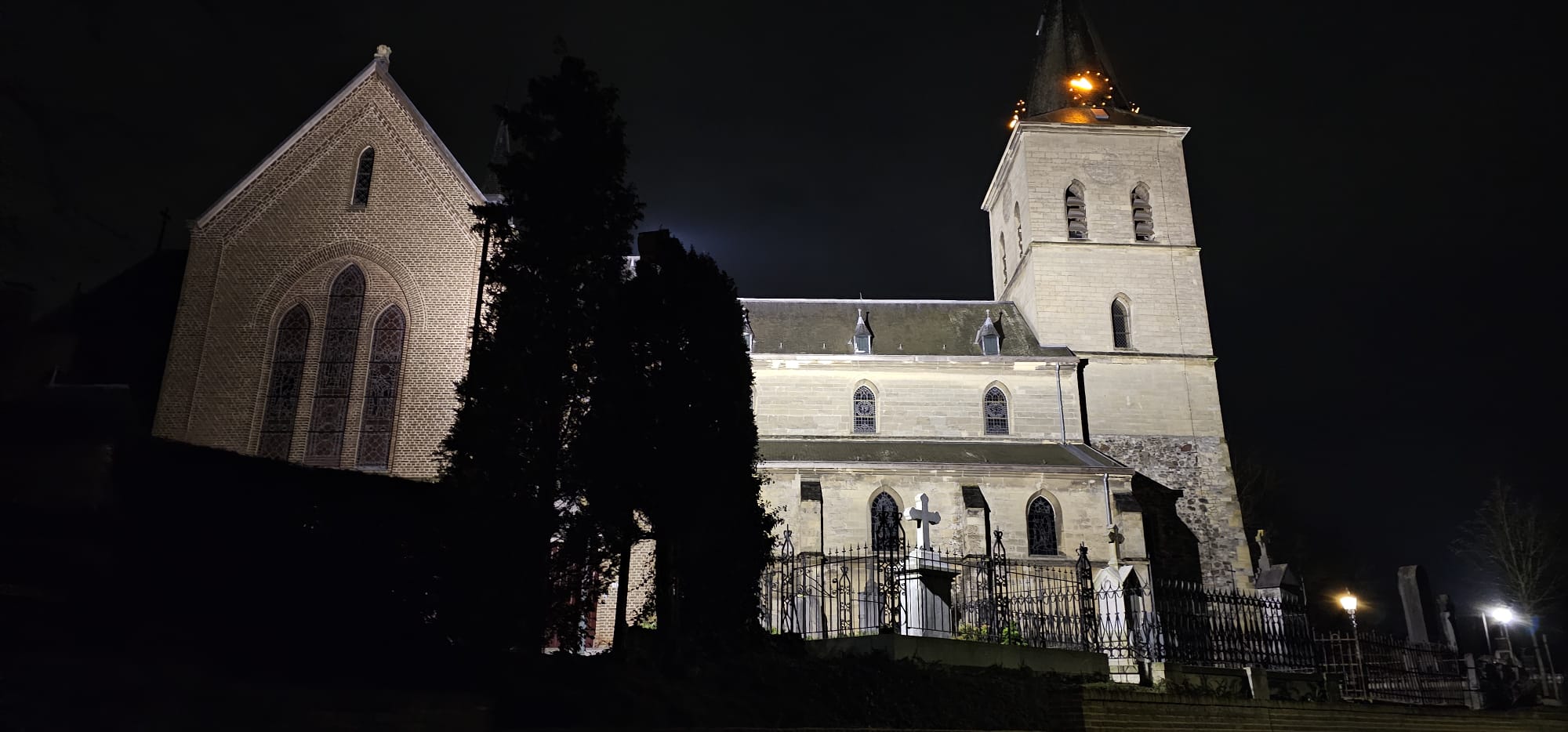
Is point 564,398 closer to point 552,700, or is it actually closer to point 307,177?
point 552,700

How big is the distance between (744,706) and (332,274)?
50.8 ft

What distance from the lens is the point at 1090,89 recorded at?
36.4 meters

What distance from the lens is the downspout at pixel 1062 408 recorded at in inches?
1186

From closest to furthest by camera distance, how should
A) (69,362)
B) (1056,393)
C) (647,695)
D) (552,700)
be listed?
(69,362) → (552,700) → (647,695) → (1056,393)

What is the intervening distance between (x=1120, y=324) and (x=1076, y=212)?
442 cm

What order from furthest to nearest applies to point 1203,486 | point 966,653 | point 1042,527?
point 1203,486 → point 1042,527 → point 966,653

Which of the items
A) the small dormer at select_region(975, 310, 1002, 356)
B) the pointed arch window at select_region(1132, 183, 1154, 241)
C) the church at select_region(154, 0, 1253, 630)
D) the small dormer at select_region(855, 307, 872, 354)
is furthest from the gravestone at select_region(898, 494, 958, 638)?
the pointed arch window at select_region(1132, 183, 1154, 241)

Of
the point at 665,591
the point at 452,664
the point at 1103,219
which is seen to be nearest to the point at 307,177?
the point at 665,591

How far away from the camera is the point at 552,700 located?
7.59m

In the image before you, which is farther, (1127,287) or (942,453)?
(1127,287)

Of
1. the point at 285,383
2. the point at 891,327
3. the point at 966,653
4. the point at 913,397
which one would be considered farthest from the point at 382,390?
the point at 891,327

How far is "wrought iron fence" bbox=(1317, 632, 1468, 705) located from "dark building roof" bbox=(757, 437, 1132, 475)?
30.5ft

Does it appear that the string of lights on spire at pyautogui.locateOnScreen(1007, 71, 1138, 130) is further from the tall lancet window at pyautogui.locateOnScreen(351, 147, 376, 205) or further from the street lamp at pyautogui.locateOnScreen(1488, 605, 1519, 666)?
the tall lancet window at pyautogui.locateOnScreen(351, 147, 376, 205)

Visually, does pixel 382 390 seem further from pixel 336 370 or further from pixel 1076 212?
pixel 1076 212
